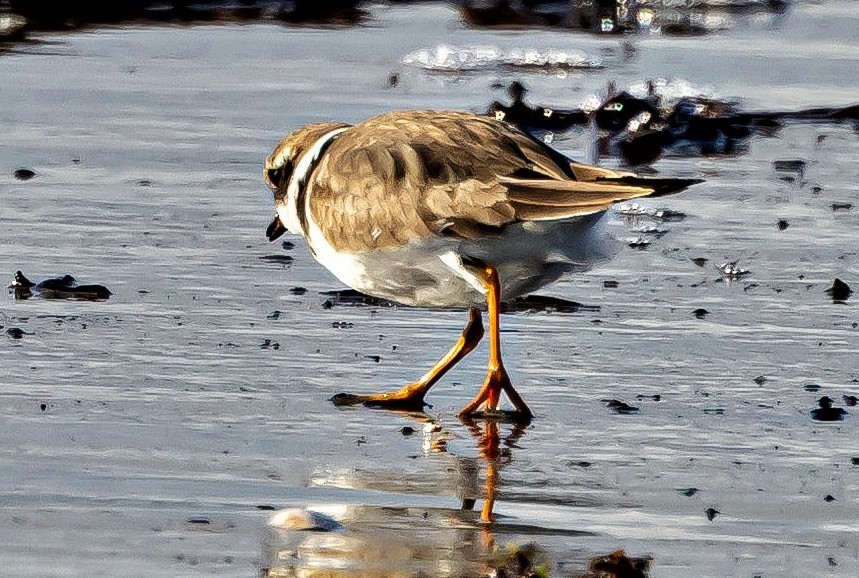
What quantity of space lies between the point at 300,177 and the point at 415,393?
0.92 meters

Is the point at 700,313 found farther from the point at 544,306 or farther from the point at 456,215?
the point at 456,215

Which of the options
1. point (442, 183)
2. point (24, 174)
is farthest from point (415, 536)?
point (24, 174)

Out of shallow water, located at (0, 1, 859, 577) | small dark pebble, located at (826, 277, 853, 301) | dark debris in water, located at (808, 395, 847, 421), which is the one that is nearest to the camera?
shallow water, located at (0, 1, 859, 577)

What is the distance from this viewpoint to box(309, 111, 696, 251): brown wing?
554 cm

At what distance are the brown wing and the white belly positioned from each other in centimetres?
5

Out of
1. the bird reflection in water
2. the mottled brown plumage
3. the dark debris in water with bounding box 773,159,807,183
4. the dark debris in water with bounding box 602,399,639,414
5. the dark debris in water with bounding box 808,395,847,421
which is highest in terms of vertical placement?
the mottled brown plumage

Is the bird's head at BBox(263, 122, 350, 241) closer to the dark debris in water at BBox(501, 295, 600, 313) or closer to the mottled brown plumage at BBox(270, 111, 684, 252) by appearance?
the mottled brown plumage at BBox(270, 111, 684, 252)

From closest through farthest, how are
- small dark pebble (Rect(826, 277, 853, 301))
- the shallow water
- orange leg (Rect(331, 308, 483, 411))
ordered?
the shallow water → orange leg (Rect(331, 308, 483, 411)) → small dark pebble (Rect(826, 277, 853, 301))

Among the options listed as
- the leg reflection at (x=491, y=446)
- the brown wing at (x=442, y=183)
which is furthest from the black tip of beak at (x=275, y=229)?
the leg reflection at (x=491, y=446)

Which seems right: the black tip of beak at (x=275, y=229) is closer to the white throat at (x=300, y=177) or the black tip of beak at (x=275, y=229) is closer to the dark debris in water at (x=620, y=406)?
the white throat at (x=300, y=177)

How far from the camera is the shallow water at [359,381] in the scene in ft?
14.3

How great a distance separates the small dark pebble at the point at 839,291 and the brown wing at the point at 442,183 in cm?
166

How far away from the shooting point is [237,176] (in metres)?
9.12

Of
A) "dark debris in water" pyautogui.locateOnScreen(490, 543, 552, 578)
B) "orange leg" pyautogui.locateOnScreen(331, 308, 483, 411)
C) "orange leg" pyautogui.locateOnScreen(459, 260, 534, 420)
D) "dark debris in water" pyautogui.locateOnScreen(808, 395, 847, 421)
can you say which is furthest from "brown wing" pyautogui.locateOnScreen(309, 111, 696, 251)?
"dark debris in water" pyautogui.locateOnScreen(490, 543, 552, 578)
